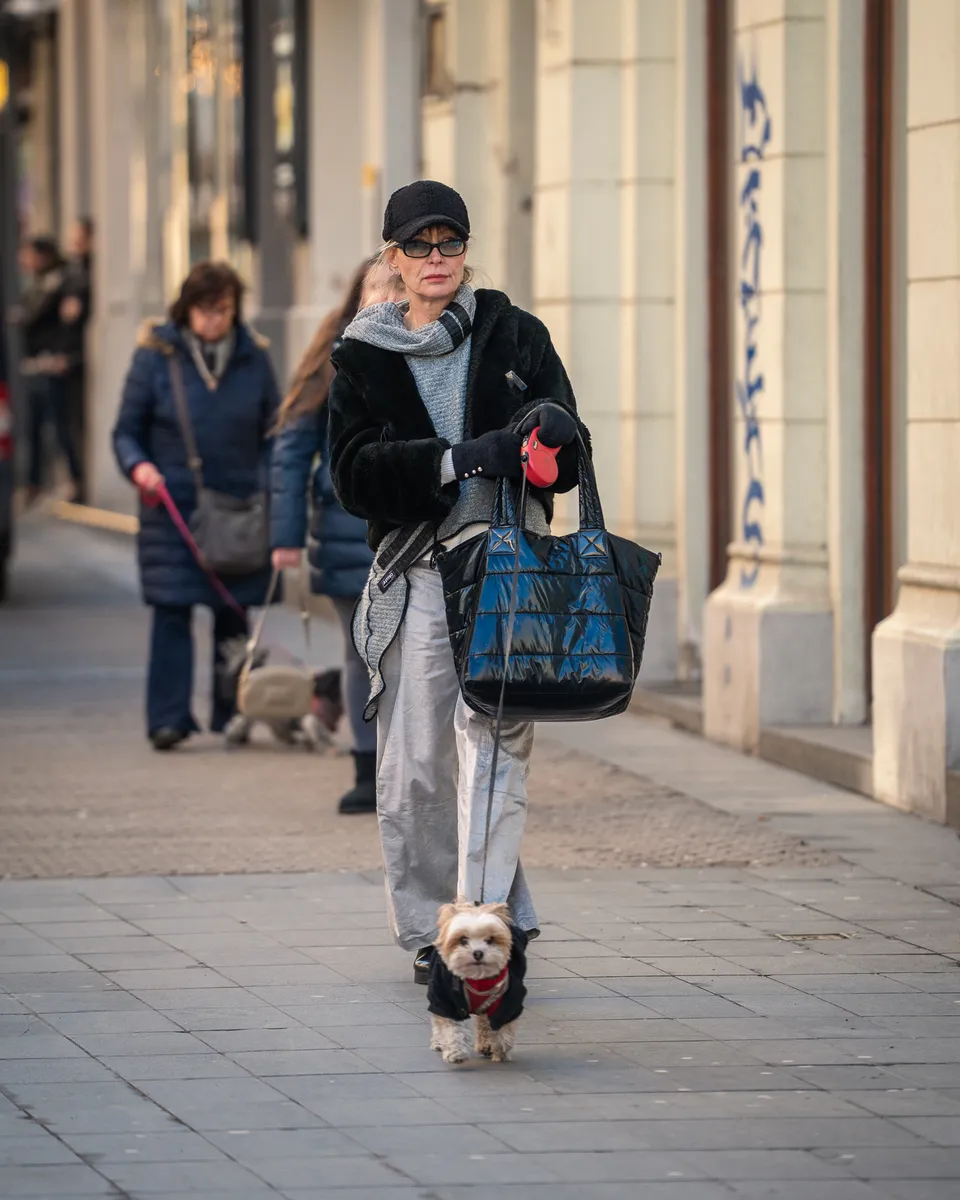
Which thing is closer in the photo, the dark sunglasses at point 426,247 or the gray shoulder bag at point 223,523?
the dark sunglasses at point 426,247

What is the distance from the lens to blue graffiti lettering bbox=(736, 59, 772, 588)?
10641 mm

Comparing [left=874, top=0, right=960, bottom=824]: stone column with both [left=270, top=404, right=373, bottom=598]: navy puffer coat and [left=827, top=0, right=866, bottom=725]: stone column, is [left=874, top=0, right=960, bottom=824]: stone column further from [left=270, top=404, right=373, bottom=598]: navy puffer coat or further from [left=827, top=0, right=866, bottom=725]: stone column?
[left=270, top=404, right=373, bottom=598]: navy puffer coat

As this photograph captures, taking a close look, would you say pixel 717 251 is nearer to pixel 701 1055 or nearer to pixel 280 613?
pixel 280 613

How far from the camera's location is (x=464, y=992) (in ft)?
A: 18.6

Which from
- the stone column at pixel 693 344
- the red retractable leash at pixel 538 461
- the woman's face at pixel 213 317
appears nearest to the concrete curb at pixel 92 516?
the stone column at pixel 693 344

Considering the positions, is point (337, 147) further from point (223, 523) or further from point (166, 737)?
point (166, 737)

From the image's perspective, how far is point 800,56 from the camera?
10.4 meters

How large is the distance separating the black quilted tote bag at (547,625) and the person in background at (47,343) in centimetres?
2018

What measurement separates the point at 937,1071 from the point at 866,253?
506cm

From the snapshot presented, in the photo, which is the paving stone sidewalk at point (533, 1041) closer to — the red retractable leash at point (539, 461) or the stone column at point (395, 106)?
the red retractable leash at point (539, 461)

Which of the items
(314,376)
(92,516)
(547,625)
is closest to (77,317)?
(92,516)

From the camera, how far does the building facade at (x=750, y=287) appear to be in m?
9.06

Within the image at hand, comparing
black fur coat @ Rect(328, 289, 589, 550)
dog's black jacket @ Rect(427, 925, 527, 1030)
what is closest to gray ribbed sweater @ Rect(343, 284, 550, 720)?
black fur coat @ Rect(328, 289, 589, 550)

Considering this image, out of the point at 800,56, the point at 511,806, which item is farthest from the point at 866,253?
the point at 511,806
